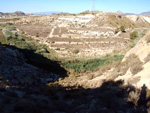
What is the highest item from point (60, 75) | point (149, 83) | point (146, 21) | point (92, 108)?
point (146, 21)

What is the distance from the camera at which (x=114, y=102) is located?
5734 mm

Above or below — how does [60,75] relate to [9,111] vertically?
below

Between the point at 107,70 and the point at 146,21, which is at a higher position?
the point at 146,21

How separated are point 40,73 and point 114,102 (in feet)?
30.0

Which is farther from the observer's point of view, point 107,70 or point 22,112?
point 107,70

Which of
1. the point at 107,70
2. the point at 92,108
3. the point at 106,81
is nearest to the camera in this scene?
the point at 92,108

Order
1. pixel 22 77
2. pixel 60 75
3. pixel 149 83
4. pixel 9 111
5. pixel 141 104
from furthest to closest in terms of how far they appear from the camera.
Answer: pixel 60 75, pixel 22 77, pixel 149 83, pixel 141 104, pixel 9 111

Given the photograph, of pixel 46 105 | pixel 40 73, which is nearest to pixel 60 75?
pixel 40 73

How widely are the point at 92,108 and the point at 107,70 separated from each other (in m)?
7.89

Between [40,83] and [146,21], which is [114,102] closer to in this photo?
[40,83]

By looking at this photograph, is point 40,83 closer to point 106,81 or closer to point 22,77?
point 22,77

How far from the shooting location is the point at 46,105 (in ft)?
17.2

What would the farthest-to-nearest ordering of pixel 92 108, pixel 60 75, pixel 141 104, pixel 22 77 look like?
pixel 60 75, pixel 22 77, pixel 141 104, pixel 92 108

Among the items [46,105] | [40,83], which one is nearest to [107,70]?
[40,83]
